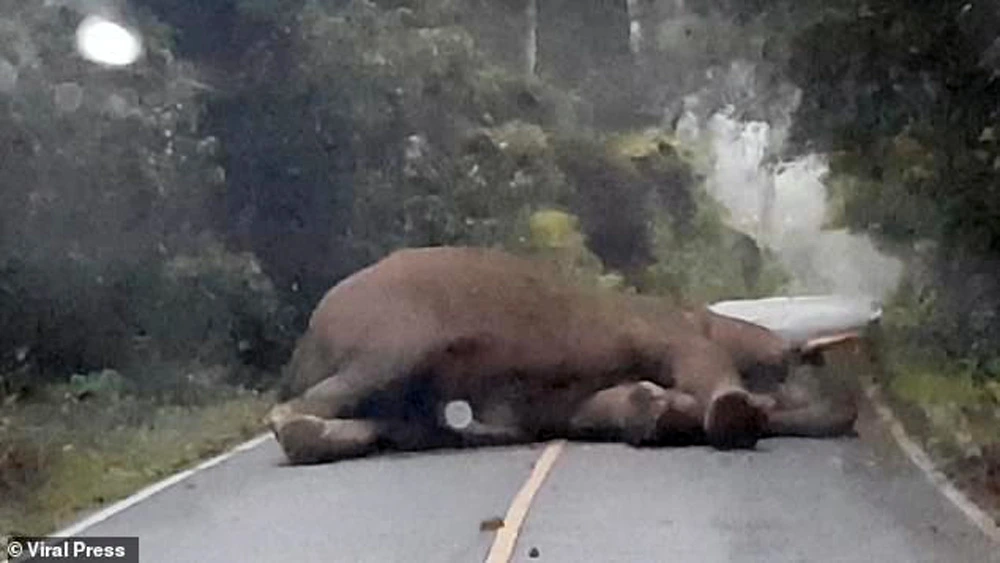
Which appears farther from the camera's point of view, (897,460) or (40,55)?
(897,460)

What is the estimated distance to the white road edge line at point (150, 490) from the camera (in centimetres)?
135

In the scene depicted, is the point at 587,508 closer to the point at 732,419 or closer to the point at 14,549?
the point at 732,419

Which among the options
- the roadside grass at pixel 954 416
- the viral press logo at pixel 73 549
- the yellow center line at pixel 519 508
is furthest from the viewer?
the roadside grass at pixel 954 416

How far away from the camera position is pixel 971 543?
1521mm

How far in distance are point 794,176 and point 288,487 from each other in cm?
57

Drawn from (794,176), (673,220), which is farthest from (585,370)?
(794,176)

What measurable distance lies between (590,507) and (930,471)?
0.34 metres

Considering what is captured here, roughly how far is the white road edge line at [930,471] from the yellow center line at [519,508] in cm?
31

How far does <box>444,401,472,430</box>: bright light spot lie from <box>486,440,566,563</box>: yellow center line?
80mm

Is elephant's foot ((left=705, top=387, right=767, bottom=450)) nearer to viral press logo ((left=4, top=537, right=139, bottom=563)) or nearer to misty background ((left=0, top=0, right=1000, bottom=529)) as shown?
misty background ((left=0, top=0, right=1000, bottom=529))

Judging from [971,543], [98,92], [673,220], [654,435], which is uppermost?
[98,92]

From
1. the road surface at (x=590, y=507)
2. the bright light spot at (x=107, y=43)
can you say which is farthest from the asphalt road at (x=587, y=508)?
the bright light spot at (x=107, y=43)

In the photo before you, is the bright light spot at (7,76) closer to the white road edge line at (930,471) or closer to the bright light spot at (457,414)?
the bright light spot at (457,414)

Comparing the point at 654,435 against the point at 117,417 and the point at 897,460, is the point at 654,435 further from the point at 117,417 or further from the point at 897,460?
the point at 117,417
